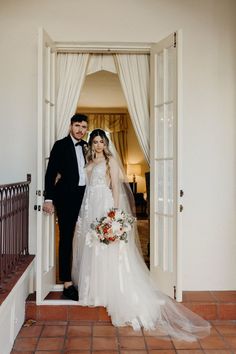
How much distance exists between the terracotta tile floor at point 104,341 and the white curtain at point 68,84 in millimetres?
1812

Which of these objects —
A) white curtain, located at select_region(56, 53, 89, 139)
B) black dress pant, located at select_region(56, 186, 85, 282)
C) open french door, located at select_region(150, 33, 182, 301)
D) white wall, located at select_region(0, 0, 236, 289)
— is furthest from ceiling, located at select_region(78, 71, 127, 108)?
black dress pant, located at select_region(56, 186, 85, 282)

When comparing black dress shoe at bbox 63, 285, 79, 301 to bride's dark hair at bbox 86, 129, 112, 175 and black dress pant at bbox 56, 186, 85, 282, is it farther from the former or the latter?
bride's dark hair at bbox 86, 129, 112, 175

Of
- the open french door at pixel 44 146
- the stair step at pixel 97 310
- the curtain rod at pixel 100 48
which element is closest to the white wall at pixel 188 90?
the curtain rod at pixel 100 48

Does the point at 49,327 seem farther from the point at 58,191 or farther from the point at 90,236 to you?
the point at 58,191

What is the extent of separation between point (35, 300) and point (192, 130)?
221cm

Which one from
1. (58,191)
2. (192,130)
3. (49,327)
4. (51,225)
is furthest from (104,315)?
(192,130)

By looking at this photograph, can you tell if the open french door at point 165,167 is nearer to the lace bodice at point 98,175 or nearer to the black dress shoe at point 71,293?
the lace bodice at point 98,175

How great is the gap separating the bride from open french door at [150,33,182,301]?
0.64 feet

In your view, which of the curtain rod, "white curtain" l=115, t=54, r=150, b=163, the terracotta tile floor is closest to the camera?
the terracotta tile floor

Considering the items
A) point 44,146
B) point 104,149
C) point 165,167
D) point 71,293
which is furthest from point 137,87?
point 71,293

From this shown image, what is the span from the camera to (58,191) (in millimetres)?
3646

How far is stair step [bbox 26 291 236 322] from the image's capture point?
3455mm

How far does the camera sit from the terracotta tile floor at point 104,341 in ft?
9.54

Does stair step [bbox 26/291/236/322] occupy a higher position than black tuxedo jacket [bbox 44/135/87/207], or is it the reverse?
black tuxedo jacket [bbox 44/135/87/207]
